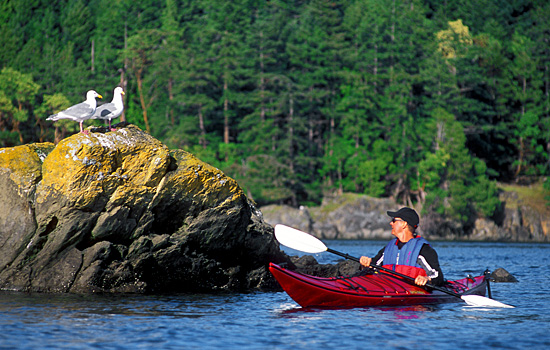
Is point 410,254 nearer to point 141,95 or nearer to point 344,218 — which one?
point 344,218

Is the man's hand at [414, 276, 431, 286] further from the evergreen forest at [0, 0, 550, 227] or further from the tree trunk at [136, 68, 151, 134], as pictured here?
the tree trunk at [136, 68, 151, 134]

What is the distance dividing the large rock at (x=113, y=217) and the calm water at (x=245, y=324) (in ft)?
2.96

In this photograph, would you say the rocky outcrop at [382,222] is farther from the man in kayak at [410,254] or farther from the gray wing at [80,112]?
the man in kayak at [410,254]

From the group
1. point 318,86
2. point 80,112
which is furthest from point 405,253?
point 318,86

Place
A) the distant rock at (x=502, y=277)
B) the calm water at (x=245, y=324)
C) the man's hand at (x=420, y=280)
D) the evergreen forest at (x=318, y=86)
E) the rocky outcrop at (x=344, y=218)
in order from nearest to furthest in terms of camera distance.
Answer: the calm water at (x=245, y=324), the man's hand at (x=420, y=280), the distant rock at (x=502, y=277), the rocky outcrop at (x=344, y=218), the evergreen forest at (x=318, y=86)

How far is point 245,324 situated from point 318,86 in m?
47.0

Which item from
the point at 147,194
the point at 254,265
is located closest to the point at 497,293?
the point at 254,265

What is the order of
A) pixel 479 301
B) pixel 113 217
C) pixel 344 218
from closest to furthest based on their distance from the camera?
A: pixel 479 301 < pixel 113 217 < pixel 344 218

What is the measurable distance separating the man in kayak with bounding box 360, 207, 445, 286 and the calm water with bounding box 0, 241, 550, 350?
635 millimetres

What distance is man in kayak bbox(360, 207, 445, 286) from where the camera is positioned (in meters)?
10.4

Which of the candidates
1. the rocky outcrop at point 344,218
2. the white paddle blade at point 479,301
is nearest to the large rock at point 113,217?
the white paddle blade at point 479,301

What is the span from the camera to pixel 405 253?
10.5 metres

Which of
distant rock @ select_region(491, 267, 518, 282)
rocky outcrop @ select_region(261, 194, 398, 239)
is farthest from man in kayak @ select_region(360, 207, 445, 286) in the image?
rocky outcrop @ select_region(261, 194, 398, 239)

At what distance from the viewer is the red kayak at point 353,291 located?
10242 mm
